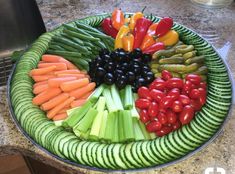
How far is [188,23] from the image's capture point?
1354mm

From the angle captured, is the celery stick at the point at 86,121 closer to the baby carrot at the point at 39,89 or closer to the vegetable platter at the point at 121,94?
the vegetable platter at the point at 121,94

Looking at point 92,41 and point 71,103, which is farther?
point 92,41

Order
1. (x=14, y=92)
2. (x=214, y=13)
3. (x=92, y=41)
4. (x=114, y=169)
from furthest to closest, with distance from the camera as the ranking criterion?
(x=214, y=13), (x=92, y=41), (x=14, y=92), (x=114, y=169)

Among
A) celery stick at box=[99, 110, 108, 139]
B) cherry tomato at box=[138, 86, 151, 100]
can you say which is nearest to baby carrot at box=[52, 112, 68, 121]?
celery stick at box=[99, 110, 108, 139]

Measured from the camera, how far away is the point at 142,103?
91 centimetres

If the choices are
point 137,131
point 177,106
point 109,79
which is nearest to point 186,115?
point 177,106

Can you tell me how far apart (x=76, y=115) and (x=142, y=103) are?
0.18m

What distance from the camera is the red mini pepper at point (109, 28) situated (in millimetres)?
1209

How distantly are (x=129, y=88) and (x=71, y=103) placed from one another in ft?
0.58

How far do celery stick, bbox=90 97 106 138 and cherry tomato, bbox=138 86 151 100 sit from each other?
0.34 ft

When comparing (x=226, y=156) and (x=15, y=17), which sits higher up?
(x=15, y=17)

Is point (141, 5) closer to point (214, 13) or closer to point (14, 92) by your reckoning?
point (214, 13)

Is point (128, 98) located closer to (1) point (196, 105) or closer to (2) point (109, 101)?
(2) point (109, 101)

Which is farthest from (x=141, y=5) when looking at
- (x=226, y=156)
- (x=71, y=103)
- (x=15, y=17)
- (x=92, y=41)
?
(x=226, y=156)
